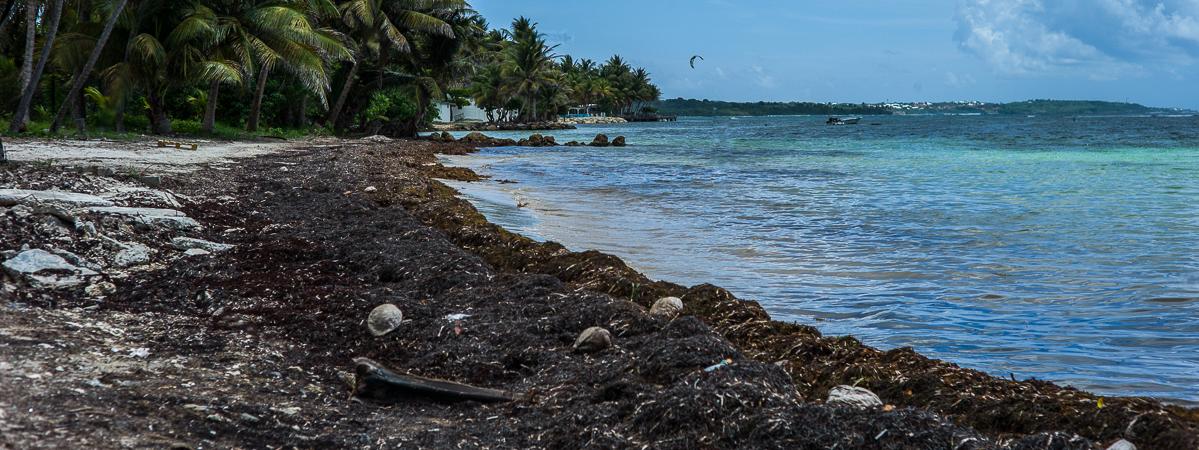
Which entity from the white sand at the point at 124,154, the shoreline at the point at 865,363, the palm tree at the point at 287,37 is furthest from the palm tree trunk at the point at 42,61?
the shoreline at the point at 865,363

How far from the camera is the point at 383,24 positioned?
36.6 meters

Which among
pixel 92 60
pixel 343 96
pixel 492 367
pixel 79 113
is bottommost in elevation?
pixel 492 367

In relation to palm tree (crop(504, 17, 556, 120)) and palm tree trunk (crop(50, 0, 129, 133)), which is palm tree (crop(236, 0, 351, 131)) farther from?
palm tree (crop(504, 17, 556, 120))

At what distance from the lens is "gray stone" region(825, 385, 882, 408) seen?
4254 millimetres

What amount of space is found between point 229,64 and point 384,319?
21.5 metres

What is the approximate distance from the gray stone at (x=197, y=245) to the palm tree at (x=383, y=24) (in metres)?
28.0

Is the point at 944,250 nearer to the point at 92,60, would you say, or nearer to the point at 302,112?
the point at 92,60

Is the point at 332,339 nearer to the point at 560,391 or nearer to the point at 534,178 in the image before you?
the point at 560,391

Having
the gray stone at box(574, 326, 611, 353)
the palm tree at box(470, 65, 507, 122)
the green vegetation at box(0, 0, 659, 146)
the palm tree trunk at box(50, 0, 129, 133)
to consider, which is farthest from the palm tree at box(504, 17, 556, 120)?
the gray stone at box(574, 326, 611, 353)

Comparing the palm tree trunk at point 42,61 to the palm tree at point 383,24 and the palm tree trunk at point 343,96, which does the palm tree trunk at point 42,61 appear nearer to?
the palm tree at point 383,24

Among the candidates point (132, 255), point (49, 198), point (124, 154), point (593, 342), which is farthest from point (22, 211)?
point (124, 154)

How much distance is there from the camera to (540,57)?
78.0m

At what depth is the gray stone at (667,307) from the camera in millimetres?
6234

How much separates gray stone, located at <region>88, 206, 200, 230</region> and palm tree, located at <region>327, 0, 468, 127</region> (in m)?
27.0
